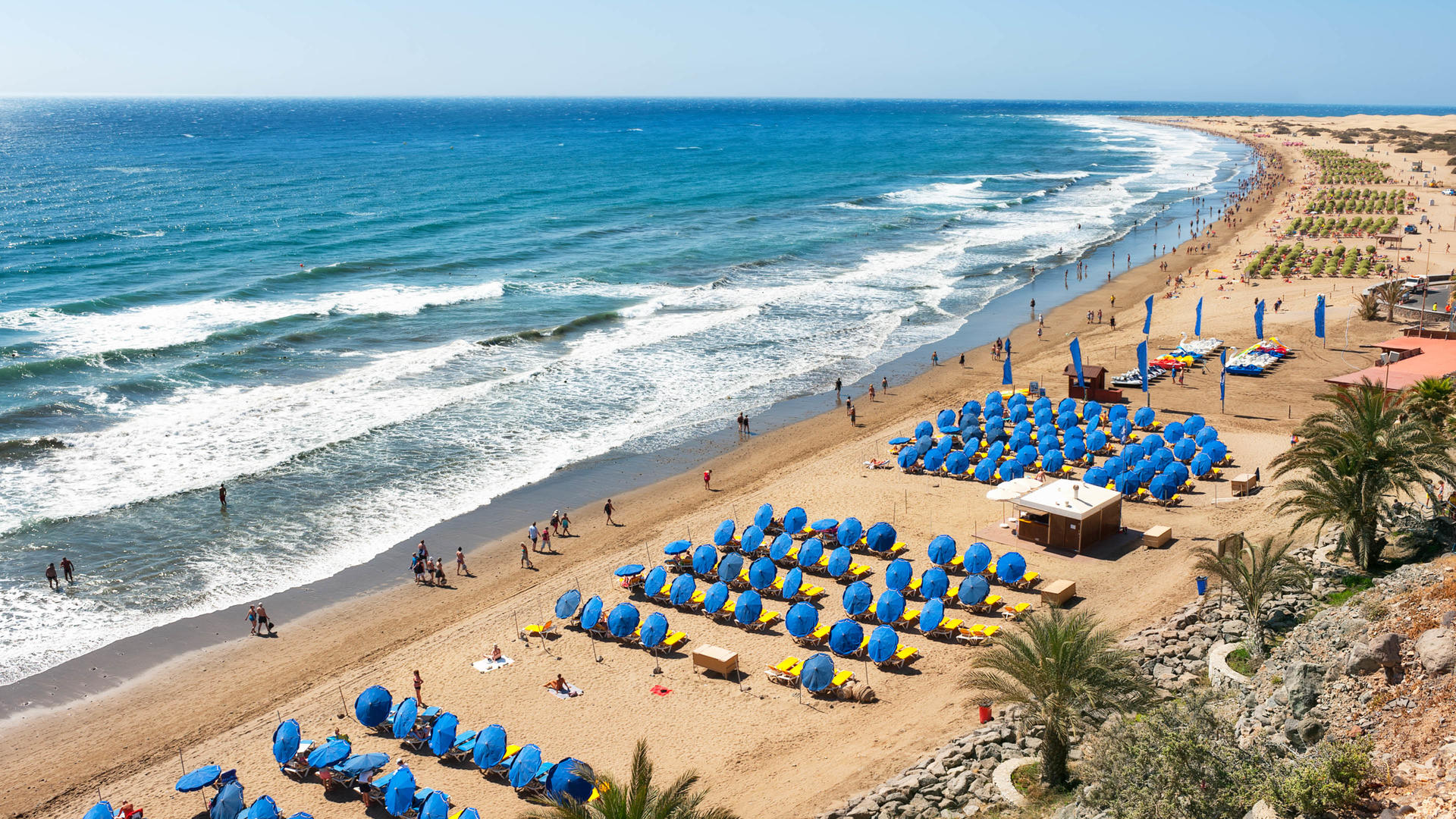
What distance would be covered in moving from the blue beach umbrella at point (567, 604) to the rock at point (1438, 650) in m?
18.8

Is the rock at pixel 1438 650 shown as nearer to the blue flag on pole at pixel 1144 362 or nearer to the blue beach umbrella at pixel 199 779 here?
the blue beach umbrella at pixel 199 779

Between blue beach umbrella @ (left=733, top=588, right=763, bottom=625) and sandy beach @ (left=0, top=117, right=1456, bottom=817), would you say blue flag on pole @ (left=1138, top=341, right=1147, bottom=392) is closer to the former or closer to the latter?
sandy beach @ (left=0, top=117, right=1456, bottom=817)

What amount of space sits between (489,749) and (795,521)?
13.0 metres

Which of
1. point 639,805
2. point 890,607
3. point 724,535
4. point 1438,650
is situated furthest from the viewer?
point 724,535

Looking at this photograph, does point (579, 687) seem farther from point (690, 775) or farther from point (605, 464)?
point (605, 464)

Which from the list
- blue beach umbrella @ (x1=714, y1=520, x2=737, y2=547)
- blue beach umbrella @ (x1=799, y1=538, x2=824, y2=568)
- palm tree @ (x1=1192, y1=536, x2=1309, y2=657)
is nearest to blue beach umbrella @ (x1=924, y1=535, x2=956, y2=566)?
blue beach umbrella @ (x1=799, y1=538, x2=824, y2=568)

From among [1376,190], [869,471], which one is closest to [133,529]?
[869,471]

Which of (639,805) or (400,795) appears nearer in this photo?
(639,805)

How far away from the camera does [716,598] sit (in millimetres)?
26375

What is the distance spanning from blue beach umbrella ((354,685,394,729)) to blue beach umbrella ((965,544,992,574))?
616 inches

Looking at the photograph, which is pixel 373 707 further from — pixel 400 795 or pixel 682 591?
pixel 682 591

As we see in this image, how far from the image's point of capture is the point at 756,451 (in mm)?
39312

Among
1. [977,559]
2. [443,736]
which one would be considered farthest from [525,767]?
[977,559]

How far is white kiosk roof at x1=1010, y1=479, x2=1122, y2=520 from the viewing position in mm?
28516
